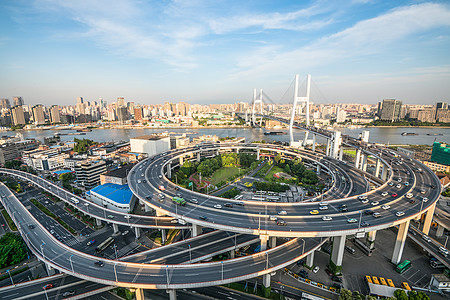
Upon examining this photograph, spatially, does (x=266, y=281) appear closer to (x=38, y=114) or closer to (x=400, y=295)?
(x=400, y=295)

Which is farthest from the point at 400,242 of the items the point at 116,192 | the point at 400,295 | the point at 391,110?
the point at 391,110

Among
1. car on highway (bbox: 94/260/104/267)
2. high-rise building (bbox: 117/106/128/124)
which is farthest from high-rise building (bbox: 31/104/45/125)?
car on highway (bbox: 94/260/104/267)

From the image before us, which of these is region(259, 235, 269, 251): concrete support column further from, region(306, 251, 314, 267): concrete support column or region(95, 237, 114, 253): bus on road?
region(95, 237, 114, 253): bus on road

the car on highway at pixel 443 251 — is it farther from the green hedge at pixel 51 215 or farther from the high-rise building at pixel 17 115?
the high-rise building at pixel 17 115

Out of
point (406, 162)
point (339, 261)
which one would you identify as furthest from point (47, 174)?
point (406, 162)

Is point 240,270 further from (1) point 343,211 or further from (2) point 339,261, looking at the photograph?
(1) point 343,211

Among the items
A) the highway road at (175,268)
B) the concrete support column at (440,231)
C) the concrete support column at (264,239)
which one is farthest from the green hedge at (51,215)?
the concrete support column at (440,231)
